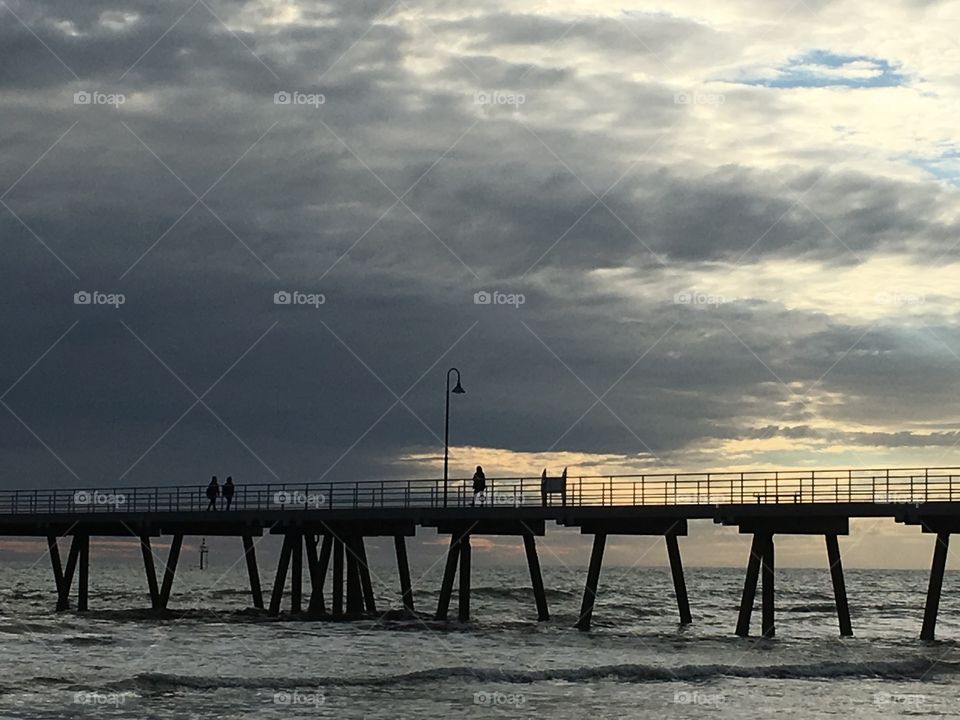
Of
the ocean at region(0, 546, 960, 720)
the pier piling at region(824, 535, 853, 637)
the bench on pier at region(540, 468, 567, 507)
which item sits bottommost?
the ocean at region(0, 546, 960, 720)

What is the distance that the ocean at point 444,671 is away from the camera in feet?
94.9

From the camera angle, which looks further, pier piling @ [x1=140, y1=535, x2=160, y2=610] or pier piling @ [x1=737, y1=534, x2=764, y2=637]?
pier piling @ [x1=140, y1=535, x2=160, y2=610]

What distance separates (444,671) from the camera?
113 ft

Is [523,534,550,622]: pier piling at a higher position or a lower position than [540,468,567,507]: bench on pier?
lower

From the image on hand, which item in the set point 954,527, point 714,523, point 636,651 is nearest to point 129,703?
point 636,651

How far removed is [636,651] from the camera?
3978 cm

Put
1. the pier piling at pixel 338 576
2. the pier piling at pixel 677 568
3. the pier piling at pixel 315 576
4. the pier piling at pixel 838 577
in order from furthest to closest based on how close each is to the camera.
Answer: the pier piling at pixel 315 576, the pier piling at pixel 338 576, the pier piling at pixel 677 568, the pier piling at pixel 838 577

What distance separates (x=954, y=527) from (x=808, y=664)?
5.98 meters

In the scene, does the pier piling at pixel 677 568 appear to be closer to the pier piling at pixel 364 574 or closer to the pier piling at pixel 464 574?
the pier piling at pixel 464 574

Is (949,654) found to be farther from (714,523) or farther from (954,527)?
(714,523)

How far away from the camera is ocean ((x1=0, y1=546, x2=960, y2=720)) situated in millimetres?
28938

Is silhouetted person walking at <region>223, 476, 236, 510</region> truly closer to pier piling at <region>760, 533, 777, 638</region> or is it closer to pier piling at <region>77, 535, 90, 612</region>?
pier piling at <region>77, 535, 90, 612</region>

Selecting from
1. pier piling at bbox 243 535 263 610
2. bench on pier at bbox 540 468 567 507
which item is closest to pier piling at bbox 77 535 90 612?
pier piling at bbox 243 535 263 610

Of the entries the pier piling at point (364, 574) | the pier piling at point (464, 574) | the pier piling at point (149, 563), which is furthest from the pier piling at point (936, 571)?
the pier piling at point (149, 563)
